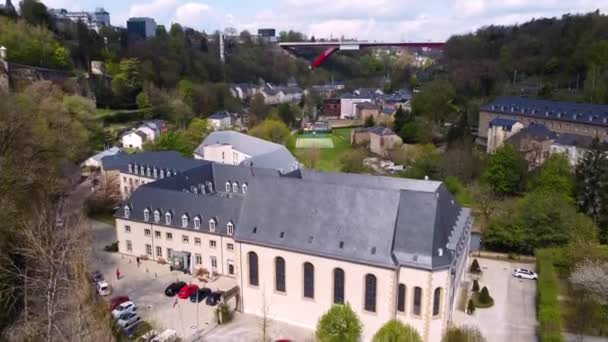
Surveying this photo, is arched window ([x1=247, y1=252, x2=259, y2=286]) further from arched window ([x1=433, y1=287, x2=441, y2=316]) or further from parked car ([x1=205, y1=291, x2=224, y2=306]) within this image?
arched window ([x1=433, y1=287, x2=441, y2=316])

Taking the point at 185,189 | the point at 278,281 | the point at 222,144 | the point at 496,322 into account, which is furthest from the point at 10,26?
the point at 496,322

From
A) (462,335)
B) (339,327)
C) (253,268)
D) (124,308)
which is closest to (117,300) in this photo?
(124,308)

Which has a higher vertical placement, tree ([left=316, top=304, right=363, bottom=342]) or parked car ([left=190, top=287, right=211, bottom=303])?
tree ([left=316, top=304, right=363, bottom=342])

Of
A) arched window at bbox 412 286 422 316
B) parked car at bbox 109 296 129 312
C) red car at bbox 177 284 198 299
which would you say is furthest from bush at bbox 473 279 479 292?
parked car at bbox 109 296 129 312

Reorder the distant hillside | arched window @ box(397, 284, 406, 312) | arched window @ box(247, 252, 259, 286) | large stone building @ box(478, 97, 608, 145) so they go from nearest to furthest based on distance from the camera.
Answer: arched window @ box(397, 284, 406, 312) → arched window @ box(247, 252, 259, 286) → large stone building @ box(478, 97, 608, 145) → the distant hillside

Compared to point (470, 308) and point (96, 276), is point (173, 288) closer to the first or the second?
point (96, 276)

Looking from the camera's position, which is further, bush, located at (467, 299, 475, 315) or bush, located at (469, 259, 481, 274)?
bush, located at (469, 259, 481, 274)
